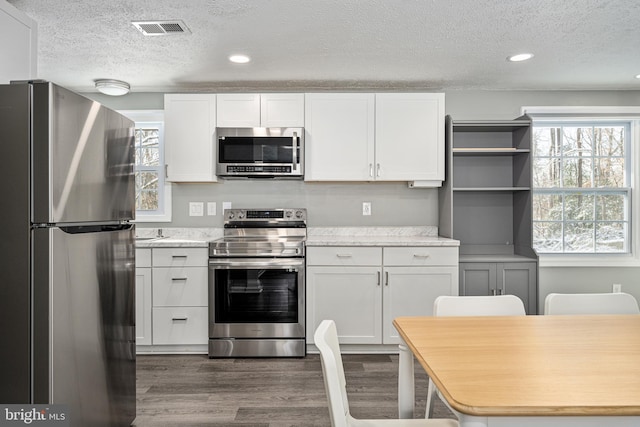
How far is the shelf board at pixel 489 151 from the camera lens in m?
3.55

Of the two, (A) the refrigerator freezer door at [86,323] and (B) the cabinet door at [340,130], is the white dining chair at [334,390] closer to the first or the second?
(A) the refrigerator freezer door at [86,323]

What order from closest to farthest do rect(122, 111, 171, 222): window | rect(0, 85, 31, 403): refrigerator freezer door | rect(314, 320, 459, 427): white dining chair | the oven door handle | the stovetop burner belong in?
rect(314, 320, 459, 427): white dining chair
rect(0, 85, 31, 403): refrigerator freezer door
the oven door handle
the stovetop burner
rect(122, 111, 171, 222): window

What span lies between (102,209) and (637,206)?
4.51 metres

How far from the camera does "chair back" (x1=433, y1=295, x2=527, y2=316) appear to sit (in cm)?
185

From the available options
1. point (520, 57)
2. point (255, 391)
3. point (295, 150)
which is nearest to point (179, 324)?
point (255, 391)

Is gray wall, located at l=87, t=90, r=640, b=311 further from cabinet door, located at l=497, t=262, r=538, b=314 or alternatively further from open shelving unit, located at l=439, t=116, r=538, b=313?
cabinet door, located at l=497, t=262, r=538, b=314

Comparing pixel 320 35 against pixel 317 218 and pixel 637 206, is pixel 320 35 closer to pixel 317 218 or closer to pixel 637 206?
pixel 317 218

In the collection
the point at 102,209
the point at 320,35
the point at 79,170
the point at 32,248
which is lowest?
the point at 32,248

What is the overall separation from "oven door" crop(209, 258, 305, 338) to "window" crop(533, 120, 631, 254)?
2447 mm

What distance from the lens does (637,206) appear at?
3.93m

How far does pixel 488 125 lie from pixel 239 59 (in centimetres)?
219

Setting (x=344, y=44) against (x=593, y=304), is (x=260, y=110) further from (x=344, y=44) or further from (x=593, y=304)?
(x=593, y=304)

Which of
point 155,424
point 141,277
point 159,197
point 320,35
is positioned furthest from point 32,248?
point 159,197

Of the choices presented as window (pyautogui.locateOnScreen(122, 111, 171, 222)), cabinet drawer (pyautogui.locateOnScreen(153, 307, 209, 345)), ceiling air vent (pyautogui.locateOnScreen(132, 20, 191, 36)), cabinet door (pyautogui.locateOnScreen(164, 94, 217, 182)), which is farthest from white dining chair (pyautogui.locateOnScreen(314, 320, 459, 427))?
window (pyautogui.locateOnScreen(122, 111, 171, 222))
